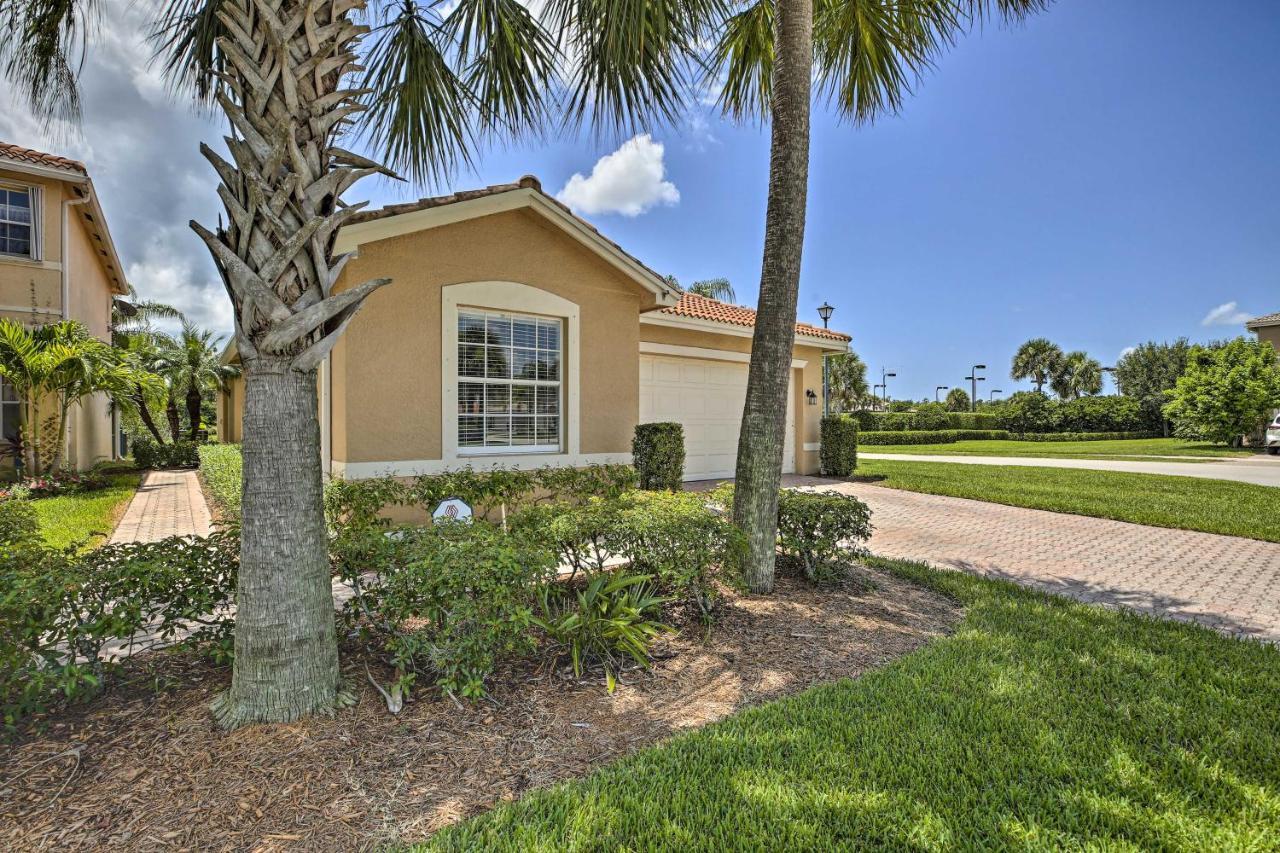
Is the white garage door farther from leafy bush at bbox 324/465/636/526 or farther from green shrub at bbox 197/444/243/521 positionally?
green shrub at bbox 197/444/243/521

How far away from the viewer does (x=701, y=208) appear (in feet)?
41.4

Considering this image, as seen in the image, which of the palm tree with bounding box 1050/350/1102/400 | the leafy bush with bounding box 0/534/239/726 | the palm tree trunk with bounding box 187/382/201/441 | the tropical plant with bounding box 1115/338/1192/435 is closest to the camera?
the leafy bush with bounding box 0/534/239/726

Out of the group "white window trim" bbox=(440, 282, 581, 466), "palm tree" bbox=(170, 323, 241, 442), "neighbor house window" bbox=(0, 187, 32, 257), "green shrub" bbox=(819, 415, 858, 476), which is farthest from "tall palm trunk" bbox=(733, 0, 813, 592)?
"palm tree" bbox=(170, 323, 241, 442)

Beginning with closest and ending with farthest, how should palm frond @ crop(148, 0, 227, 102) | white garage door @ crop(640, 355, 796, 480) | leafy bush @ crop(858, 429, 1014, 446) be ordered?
palm frond @ crop(148, 0, 227, 102)
white garage door @ crop(640, 355, 796, 480)
leafy bush @ crop(858, 429, 1014, 446)

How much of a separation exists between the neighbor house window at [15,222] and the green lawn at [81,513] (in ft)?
17.9

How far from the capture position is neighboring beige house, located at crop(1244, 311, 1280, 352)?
1226 inches

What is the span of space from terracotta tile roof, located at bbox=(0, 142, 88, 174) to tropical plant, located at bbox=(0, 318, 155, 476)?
3310 millimetres

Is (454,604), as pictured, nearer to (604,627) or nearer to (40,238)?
A: (604,627)

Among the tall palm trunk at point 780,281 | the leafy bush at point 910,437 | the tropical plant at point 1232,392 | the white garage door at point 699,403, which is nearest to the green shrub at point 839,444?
the white garage door at point 699,403

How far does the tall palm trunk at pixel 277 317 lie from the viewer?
2.85 metres

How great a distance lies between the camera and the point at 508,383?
8.43m

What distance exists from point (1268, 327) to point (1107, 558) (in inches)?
1538

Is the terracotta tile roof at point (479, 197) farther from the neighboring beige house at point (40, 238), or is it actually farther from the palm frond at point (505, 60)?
the neighboring beige house at point (40, 238)

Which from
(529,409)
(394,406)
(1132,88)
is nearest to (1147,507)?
(1132,88)
